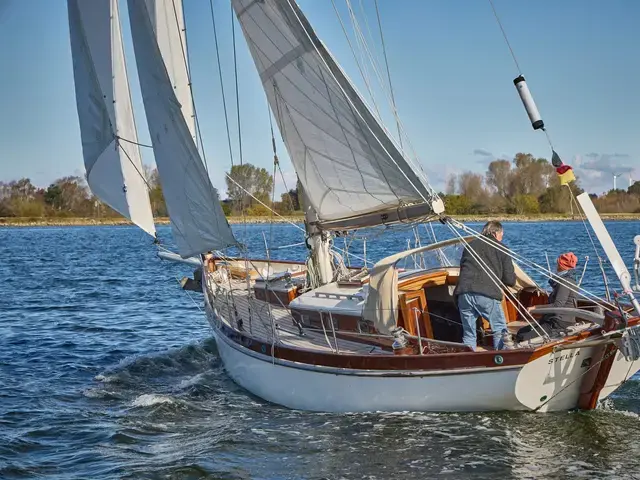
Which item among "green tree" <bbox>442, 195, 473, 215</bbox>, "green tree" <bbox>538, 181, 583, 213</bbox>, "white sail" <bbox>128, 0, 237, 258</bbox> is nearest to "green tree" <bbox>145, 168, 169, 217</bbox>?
"white sail" <bbox>128, 0, 237, 258</bbox>

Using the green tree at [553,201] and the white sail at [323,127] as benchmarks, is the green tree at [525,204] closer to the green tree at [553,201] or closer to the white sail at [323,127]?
the green tree at [553,201]

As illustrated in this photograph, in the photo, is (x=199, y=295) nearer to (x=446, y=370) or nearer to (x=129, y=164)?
(x=129, y=164)

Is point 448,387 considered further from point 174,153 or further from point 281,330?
point 174,153

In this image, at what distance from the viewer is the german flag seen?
441 inches

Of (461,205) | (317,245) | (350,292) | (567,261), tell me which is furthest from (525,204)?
(567,261)

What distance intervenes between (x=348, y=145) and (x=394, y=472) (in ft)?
16.2

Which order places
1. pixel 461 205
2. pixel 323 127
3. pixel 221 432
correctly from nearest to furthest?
pixel 221 432, pixel 323 127, pixel 461 205

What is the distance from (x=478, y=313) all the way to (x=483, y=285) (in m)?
0.48

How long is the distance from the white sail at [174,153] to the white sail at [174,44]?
169 centimetres

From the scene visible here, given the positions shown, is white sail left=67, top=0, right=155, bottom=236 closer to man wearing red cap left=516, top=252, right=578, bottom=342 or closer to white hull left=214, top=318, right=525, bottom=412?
white hull left=214, top=318, right=525, bottom=412

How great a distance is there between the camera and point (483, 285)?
38.8 ft

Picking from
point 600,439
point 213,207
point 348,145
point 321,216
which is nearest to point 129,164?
point 213,207

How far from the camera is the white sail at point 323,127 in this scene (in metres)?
Result: 12.0

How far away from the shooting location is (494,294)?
11.8 meters
